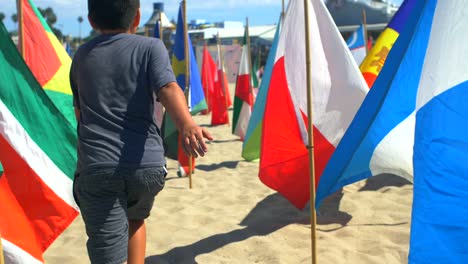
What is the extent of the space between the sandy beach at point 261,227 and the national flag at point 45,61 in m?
1.08

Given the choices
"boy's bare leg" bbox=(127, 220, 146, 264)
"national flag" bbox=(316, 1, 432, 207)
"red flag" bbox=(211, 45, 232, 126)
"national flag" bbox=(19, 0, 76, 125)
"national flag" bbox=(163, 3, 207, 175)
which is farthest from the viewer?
"red flag" bbox=(211, 45, 232, 126)

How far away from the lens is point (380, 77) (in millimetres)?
2486

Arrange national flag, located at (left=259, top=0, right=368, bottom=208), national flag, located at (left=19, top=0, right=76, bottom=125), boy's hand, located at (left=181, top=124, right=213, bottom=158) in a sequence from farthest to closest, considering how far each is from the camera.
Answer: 1. national flag, located at (left=19, top=0, right=76, bottom=125)
2. national flag, located at (left=259, top=0, right=368, bottom=208)
3. boy's hand, located at (left=181, top=124, right=213, bottom=158)

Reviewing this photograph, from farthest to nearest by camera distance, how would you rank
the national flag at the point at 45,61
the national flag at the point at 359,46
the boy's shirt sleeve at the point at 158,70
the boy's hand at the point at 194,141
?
the national flag at the point at 359,46 < the national flag at the point at 45,61 < the boy's shirt sleeve at the point at 158,70 < the boy's hand at the point at 194,141

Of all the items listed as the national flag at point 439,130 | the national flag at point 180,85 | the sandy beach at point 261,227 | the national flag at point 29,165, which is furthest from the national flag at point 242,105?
the national flag at point 439,130

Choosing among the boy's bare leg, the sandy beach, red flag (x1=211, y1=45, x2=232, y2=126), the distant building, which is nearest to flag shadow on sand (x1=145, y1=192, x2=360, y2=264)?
the sandy beach

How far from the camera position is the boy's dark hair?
1.79 metres

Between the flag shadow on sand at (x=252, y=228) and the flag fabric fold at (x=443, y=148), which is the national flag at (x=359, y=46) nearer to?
the flag shadow on sand at (x=252, y=228)

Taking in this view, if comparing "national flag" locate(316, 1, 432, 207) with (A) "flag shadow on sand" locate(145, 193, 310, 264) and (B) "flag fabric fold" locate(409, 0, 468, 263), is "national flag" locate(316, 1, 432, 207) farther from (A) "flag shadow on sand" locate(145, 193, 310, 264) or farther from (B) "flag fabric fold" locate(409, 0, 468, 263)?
(A) "flag shadow on sand" locate(145, 193, 310, 264)

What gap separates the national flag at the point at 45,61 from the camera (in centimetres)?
424

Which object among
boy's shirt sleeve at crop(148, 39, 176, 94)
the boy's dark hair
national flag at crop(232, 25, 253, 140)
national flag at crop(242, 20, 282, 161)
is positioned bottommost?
national flag at crop(232, 25, 253, 140)

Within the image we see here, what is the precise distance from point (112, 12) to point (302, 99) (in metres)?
2.02

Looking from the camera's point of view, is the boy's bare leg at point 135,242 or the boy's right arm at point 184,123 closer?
the boy's right arm at point 184,123

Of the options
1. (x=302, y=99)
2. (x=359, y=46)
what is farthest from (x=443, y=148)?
(x=359, y=46)
